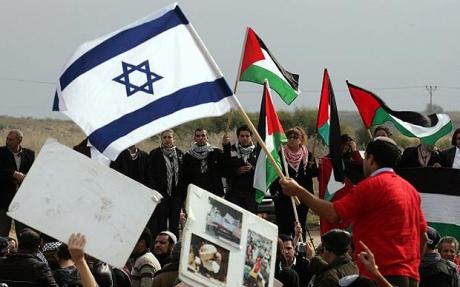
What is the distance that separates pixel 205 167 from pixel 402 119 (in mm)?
2547

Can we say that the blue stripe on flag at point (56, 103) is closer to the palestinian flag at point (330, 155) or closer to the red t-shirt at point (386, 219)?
the red t-shirt at point (386, 219)

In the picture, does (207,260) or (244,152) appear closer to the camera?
(207,260)

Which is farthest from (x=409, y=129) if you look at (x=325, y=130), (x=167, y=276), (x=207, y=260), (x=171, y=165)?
(x=207, y=260)

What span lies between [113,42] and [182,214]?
693 centimetres

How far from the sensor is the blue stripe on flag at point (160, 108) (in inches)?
315

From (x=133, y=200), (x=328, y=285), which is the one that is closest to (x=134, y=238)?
(x=133, y=200)

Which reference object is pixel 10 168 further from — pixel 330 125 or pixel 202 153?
pixel 330 125

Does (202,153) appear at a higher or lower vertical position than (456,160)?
lower

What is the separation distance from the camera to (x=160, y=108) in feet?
26.8

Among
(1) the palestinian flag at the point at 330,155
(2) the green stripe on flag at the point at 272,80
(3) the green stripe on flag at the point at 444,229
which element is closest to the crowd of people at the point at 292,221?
(1) the palestinian flag at the point at 330,155

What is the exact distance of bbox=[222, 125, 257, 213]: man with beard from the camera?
1494 centimetres

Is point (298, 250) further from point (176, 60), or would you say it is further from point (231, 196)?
point (176, 60)

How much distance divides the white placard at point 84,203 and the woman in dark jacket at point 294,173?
801 centimetres

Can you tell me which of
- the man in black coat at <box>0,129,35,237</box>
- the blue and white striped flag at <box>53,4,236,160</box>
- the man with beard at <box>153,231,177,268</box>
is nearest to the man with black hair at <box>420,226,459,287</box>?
the blue and white striped flag at <box>53,4,236,160</box>
